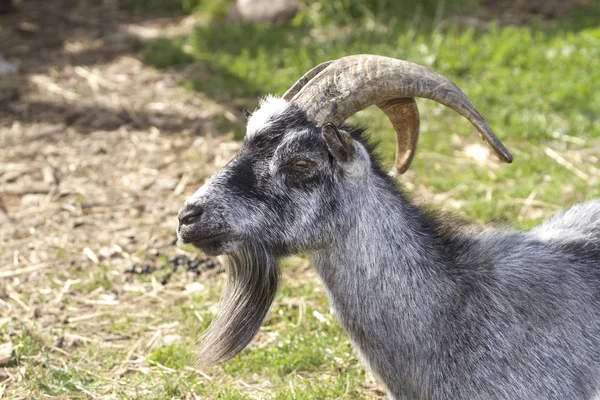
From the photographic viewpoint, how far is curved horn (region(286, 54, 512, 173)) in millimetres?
3502

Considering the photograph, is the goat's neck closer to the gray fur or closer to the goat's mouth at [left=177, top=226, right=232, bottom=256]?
the gray fur

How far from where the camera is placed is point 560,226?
3998mm

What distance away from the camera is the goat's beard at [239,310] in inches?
144

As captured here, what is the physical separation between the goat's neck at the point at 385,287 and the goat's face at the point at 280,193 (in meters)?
0.11

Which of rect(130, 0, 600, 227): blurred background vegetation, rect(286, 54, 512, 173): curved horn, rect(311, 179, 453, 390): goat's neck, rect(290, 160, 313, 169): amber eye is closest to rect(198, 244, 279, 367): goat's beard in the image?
rect(311, 179, 453, 390): goat's neck

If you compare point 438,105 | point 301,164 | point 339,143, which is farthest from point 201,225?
point 438,105

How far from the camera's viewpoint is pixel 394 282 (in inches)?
139

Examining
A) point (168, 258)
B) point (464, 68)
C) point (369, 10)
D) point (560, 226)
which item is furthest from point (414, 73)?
point (369, 10)

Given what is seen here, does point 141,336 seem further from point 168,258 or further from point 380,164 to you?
point 380,164

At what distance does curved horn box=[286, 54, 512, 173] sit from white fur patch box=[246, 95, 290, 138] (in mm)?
71

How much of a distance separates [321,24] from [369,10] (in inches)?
22.3

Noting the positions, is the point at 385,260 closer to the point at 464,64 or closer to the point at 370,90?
the point at 370,90

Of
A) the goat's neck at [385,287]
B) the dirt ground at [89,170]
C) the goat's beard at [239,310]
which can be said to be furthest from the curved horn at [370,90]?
the dirt ground at [89,170]

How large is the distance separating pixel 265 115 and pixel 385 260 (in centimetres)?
79
